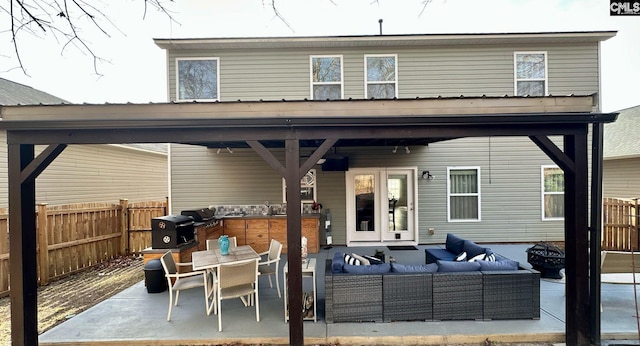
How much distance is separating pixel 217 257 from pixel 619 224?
8975 millimetres

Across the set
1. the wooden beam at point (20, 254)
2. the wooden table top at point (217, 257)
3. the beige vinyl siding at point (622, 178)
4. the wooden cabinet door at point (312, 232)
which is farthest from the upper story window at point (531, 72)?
the wooden beam at point (20, 254)

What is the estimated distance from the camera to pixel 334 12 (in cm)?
301

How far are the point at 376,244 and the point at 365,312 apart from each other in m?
4.13

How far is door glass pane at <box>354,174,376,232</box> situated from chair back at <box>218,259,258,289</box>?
4.36 meters

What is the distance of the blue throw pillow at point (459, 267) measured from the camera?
3859 mm

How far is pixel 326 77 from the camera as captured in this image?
7617 mm

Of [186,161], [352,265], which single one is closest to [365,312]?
[352,265]

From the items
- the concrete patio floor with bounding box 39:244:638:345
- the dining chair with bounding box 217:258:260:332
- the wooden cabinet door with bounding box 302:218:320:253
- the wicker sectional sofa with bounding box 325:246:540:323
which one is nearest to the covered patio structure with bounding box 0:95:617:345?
the concrete patio floor with bounding box 39:244:638:345

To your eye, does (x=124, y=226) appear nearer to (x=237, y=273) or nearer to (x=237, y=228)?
(x=237, y=228)

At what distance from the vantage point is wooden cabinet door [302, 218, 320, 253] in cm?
714

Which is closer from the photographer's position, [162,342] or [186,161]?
[162,342]

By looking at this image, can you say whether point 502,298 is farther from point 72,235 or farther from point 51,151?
point 72,235

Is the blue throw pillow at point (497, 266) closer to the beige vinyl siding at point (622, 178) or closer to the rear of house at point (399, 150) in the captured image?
the rear of house at point (399, 150)

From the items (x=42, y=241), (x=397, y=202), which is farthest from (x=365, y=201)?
(x=42, y=241)
